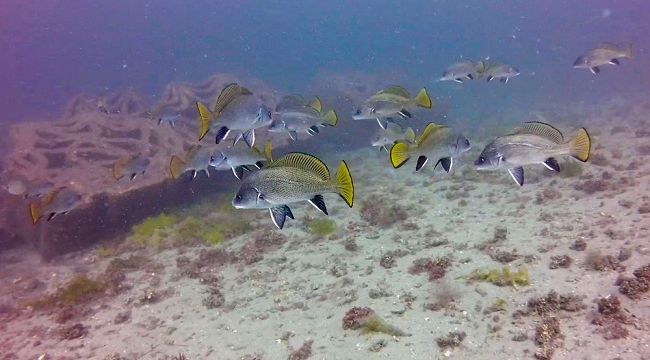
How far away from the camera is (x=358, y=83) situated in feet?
83.9

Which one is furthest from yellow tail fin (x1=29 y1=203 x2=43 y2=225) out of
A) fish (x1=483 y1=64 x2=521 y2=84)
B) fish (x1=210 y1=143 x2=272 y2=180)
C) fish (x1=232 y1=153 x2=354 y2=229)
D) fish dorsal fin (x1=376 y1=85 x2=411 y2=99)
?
fish (x1=483 y1=64 x2=521 y2=84)

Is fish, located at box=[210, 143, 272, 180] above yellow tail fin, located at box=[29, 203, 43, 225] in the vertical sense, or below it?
above

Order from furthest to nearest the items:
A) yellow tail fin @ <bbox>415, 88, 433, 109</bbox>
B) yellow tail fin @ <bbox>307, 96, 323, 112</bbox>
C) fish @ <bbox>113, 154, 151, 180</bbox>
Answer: fish @ <bbox>113, 154, 151, 180</bbox>, yellow tail fin @ <bbox>307, 96, 323, 112</bbox>, yellow tail fin @ <bbox>415, 88, 433, 109</bbox>

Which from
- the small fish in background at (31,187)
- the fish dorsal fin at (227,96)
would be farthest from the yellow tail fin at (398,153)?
the small fish in background at (31,187)

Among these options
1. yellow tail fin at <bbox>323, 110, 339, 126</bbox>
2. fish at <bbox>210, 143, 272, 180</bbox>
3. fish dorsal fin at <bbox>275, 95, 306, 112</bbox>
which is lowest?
fish at <bbox>210, 143, 272, 180</bbox>

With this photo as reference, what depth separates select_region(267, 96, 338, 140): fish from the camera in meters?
7.21

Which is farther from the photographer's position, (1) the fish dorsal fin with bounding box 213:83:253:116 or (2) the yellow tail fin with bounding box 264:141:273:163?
(2) the yellow tail fin with bounding box 264:141:273:163

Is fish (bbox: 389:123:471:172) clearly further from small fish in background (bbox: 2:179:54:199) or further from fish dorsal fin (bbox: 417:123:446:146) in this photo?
small fish in background (bbox: 2:179:54:199)

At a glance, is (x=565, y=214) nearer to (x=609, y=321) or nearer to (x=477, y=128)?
(x=609, y=321)

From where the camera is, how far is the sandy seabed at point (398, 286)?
5.58 m

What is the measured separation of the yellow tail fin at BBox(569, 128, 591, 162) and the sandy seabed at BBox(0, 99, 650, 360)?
2.19m

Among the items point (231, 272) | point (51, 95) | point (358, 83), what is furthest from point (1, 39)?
point (231, 272)

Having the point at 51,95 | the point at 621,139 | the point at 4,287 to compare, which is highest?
the point at 621,139

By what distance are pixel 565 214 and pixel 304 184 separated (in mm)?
7456
